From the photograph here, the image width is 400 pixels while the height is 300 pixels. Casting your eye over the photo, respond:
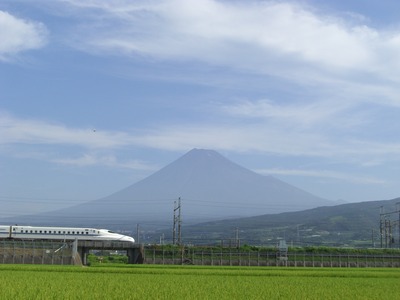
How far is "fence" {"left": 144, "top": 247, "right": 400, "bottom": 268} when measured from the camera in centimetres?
4978

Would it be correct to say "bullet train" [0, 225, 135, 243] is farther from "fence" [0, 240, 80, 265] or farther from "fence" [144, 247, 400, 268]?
"fence" [0, 240, 80, 265]

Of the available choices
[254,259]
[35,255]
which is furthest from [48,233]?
[254,259]

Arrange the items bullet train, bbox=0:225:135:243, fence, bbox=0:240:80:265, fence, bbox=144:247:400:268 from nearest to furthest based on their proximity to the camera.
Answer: fence, bbox=0:240:80:265
fence, bbox=144:247:400:268
bullet train, bbox=0:225:135:243

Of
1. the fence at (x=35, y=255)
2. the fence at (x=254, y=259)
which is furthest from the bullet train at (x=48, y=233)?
the fence at (x=35, y=255)

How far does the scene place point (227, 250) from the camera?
54469 mm

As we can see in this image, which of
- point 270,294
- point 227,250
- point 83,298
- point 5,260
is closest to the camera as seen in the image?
point 83,298

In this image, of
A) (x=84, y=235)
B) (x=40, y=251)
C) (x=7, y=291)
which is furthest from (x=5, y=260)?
(x=7, y=291)

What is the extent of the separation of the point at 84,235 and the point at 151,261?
59.7ft

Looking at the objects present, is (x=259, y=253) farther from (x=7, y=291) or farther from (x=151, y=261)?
(x=7, y=291)

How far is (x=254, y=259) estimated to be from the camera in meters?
50.4

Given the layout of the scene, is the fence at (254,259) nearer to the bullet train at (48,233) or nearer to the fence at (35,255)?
the fence at (35,255)

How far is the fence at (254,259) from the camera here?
49781 mm

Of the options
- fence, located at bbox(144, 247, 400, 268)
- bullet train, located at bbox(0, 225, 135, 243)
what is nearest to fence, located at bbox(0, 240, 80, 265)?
fence, located at bbox(144, 247, 400, 268)

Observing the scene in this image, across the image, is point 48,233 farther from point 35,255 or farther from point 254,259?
point 254,259
